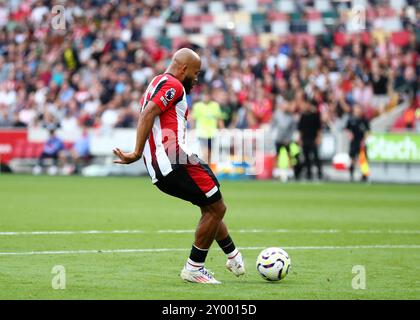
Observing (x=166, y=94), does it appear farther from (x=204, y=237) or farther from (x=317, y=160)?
(x=317, y=160)

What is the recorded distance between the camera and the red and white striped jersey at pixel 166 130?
1004 centimetres

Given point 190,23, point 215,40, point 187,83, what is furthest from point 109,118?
point 187,83

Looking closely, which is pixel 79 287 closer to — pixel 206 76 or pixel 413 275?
pixel 413 275

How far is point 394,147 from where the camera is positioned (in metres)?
29.7

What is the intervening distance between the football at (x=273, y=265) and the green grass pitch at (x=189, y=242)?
0.12 meters

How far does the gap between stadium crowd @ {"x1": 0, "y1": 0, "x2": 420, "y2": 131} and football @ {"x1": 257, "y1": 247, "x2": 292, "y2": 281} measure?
19610 millimetres

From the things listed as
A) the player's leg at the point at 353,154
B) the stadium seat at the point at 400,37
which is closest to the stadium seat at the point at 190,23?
the stadium seat at the point at 400,37

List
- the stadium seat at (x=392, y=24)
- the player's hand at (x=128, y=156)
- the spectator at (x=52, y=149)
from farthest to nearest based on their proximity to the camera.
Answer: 1. the stadium seat at (x=392, y=24)
2. the spectator at (x=52, y=149)
3. the player's hand at (x=128, y=156)

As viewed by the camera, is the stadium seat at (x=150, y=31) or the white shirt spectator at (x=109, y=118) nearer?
the white shirt spectator at (x=109, y=118)

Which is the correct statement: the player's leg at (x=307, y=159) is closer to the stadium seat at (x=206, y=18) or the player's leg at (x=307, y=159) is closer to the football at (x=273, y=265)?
the stadium seat at (x=206, y=18)

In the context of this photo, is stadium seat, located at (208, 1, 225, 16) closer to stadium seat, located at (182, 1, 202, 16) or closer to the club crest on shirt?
stadium seat, located at (182, 1, 202, 16)

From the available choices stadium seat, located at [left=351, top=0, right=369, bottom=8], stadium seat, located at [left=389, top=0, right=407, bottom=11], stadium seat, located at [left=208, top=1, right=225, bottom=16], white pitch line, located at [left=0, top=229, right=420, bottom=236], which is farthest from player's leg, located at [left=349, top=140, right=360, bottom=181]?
white pitch line, located at [left=0, top=229, right=420, bottom=236]

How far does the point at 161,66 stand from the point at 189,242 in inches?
875
